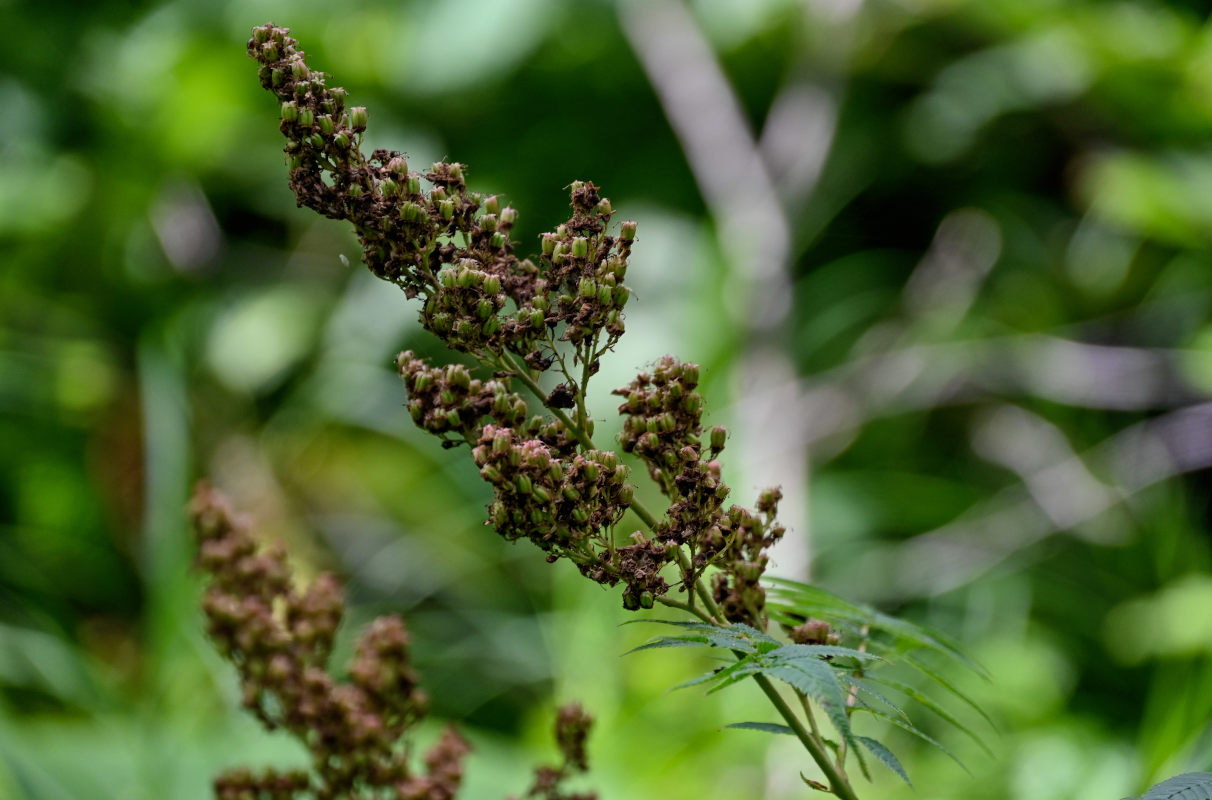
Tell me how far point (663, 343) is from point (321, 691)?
2.02m

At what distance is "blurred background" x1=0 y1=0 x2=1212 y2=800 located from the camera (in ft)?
7.39

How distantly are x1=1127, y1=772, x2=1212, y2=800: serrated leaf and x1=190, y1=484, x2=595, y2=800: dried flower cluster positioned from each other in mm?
427

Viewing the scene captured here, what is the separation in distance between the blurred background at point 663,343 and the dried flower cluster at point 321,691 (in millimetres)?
1138

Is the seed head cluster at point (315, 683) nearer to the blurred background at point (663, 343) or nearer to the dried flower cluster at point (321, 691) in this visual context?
the dried flower cluster at point (321, 691)

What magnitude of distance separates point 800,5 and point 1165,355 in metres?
1.45

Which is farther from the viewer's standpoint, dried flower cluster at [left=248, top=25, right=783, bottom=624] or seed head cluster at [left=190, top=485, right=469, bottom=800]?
seed head cluster at [left=190, top=485, right=469, bottom=800]

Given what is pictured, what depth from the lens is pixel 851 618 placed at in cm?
68

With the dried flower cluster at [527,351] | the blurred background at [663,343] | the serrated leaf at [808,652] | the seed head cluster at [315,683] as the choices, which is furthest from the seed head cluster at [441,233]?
the blurred background at [663,343]

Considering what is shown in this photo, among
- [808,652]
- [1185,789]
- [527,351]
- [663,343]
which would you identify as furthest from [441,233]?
[663,343]

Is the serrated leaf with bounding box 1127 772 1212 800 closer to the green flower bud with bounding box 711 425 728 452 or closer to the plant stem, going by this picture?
the plant stem

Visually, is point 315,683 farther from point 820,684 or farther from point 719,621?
point 820,684

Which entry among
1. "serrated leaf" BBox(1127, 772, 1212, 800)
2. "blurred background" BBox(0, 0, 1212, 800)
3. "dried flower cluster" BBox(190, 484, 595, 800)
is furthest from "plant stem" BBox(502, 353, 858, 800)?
"blurred background" BBox(0, 0, 1212, 800)

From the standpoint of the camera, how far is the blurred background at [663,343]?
225 cm

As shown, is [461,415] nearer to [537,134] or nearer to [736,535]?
[736,535]
